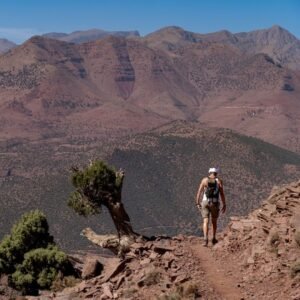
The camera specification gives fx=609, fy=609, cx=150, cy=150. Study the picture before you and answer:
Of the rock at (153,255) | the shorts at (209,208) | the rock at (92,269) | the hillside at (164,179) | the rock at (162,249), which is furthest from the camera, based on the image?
the hillside at (164,179)

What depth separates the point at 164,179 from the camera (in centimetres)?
14625

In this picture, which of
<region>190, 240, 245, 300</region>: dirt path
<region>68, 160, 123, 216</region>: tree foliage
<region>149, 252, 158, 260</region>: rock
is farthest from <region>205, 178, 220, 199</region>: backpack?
<region>68, 160, 123, 216</region>: tree foliage

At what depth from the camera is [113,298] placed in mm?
17734

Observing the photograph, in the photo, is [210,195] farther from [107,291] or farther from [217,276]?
[107,291]

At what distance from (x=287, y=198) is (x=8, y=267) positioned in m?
19.0

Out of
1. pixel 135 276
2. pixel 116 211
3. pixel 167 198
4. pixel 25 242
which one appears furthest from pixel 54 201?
pixel 135 276

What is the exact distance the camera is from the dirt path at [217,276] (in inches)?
680

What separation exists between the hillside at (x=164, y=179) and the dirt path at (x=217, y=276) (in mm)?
Answer: 81945

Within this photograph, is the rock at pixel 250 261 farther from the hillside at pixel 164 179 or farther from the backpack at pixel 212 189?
the hillside at pixel 164 179

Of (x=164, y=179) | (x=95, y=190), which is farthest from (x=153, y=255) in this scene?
(x=164, y=179)

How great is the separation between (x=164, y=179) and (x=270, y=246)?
126594mm

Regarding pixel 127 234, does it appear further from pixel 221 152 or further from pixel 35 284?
pixel 221 152

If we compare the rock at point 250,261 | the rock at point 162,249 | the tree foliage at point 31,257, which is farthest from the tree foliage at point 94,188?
the rock at point 250,261

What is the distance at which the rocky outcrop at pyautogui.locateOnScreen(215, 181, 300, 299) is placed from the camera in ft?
56.3
